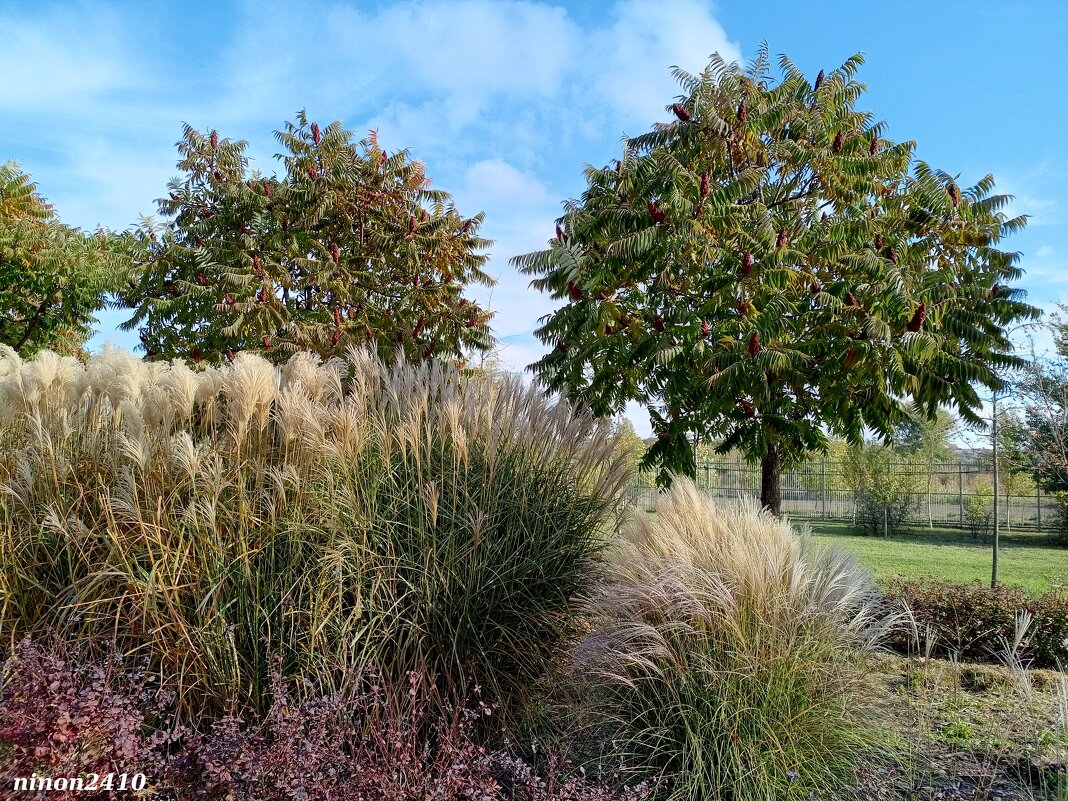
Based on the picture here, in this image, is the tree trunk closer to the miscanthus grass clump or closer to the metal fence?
the miscanthus grass clump

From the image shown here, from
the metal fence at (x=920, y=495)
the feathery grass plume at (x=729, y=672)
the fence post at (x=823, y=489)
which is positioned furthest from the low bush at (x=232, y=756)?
the fence post at (x=823, y=489)

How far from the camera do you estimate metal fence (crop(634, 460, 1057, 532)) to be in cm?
2203

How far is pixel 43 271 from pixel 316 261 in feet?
32.8

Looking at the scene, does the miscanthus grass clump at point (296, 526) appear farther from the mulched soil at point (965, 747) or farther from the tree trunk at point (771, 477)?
the tree trunk at point (771, 477)

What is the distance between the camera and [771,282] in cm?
641

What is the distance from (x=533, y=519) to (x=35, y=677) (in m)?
2.48

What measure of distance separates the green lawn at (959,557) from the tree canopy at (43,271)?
1732 cm

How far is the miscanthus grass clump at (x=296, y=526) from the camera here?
3.30m

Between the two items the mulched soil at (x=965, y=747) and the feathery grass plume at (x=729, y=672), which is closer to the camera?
the feathery grass plume at (x=729, y=672)

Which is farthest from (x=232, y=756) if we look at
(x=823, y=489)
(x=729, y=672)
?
(x=823, y=489)

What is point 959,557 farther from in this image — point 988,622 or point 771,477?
point 988,622

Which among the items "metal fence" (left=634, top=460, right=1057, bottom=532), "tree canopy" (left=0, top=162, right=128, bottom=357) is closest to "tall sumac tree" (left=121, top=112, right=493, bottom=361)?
"tree canopy" (left=0, top=162, right=128, bottom=357)

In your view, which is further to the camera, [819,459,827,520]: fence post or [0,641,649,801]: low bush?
[819,459,827,520]: fence post

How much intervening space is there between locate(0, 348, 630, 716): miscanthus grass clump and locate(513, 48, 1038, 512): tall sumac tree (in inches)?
93.8
